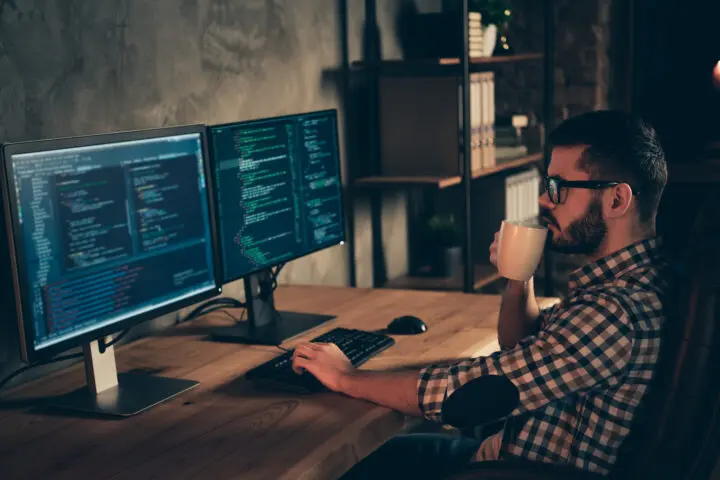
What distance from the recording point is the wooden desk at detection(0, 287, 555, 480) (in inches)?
62.1


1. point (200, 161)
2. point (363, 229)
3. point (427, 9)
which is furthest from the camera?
point (427, 9)

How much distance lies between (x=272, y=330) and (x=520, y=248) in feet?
2.17

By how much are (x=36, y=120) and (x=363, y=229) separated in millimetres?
1588

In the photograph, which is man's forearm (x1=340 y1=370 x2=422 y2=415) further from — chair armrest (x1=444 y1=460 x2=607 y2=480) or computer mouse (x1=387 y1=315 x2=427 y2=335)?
computer mouse (x1=387 y1=315 x2=427 y2=335)

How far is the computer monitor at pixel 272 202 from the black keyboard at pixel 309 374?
6.1 inches

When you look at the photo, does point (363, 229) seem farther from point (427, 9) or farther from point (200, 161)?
point (200, 161)

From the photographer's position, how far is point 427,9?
3.79m

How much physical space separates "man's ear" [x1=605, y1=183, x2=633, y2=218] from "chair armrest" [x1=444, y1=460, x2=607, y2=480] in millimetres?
489

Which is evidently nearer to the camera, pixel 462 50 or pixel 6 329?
pixel 6 329

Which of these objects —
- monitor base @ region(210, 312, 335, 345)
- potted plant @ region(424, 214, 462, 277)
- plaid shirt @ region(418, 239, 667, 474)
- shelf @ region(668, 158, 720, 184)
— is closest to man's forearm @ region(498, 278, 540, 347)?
plaid shirt @ region(418, 239, 667, 474)

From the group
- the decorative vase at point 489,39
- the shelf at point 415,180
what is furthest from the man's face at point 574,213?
the decorative vase at point 489,39

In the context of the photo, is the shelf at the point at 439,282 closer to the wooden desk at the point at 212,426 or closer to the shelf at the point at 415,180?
the shelf at the point at 415,180

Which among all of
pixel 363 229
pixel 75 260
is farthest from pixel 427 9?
pixel 75 260

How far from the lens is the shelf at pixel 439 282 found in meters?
3.50
